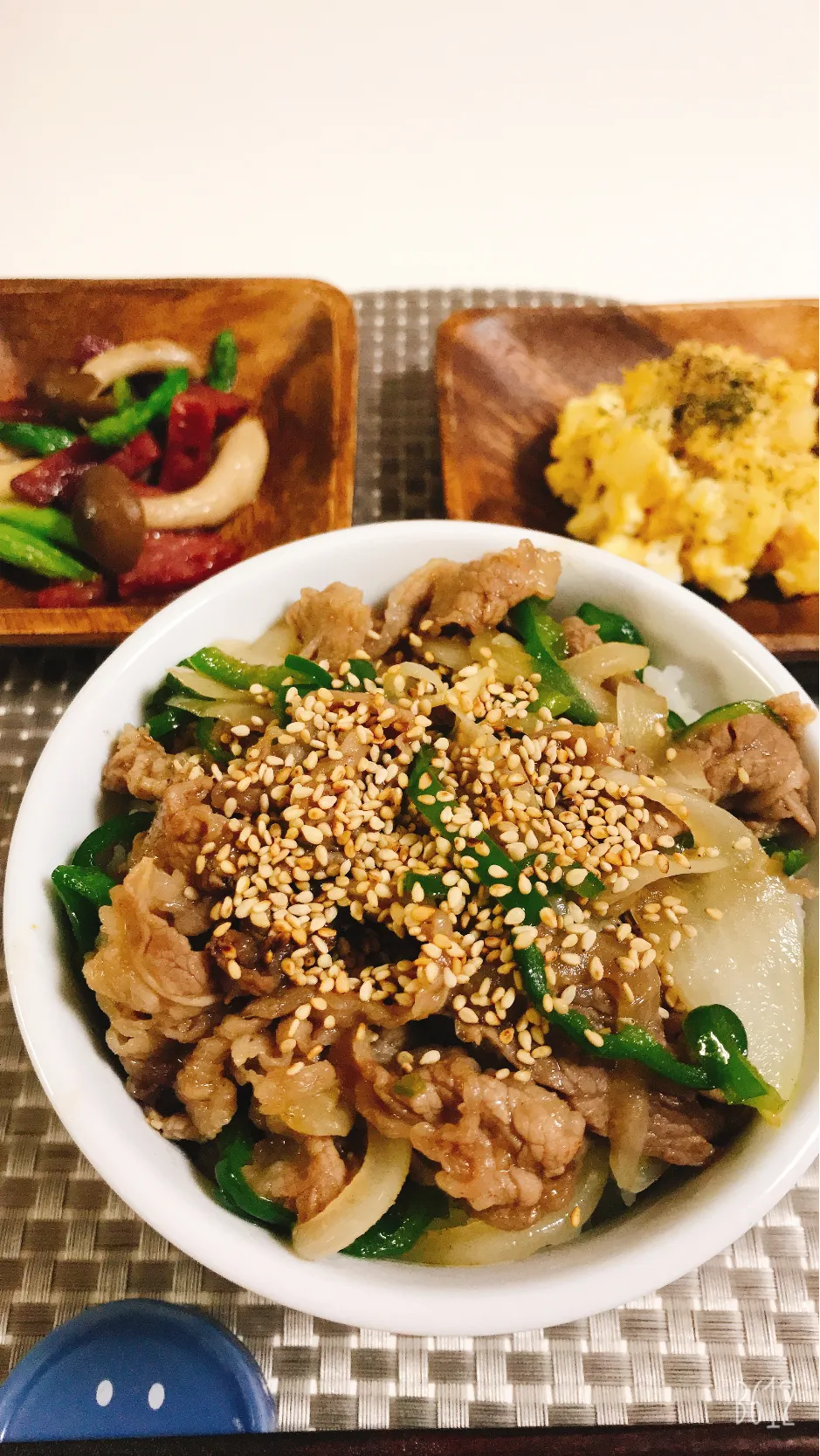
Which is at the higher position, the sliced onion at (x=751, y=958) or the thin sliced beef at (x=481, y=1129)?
the sliced onion at (x=751, y=958)

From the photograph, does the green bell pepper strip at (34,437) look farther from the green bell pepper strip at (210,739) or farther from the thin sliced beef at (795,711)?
the thin sliced beef at (795,711)

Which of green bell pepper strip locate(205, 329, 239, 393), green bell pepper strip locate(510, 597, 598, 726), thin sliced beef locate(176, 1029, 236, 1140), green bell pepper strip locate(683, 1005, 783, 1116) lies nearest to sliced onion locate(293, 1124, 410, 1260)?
thin sliced beef locate(176, 1029, 236, 1140)

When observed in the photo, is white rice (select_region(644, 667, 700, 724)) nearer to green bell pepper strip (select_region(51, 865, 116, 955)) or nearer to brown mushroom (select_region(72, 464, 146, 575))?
green bell pepper strip (select_region(51, 865, 116, 955))

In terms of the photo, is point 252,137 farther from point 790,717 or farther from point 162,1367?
point 162,1367

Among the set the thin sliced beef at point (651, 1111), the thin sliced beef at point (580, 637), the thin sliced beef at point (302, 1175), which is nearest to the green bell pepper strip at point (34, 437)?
the thin sliced beef at point (580, 637)

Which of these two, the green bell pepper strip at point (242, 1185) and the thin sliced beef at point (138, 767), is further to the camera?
the thin sliced beef at point (138, 767)

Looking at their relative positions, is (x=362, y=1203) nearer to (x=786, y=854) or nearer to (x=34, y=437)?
(x=786, y=854)
